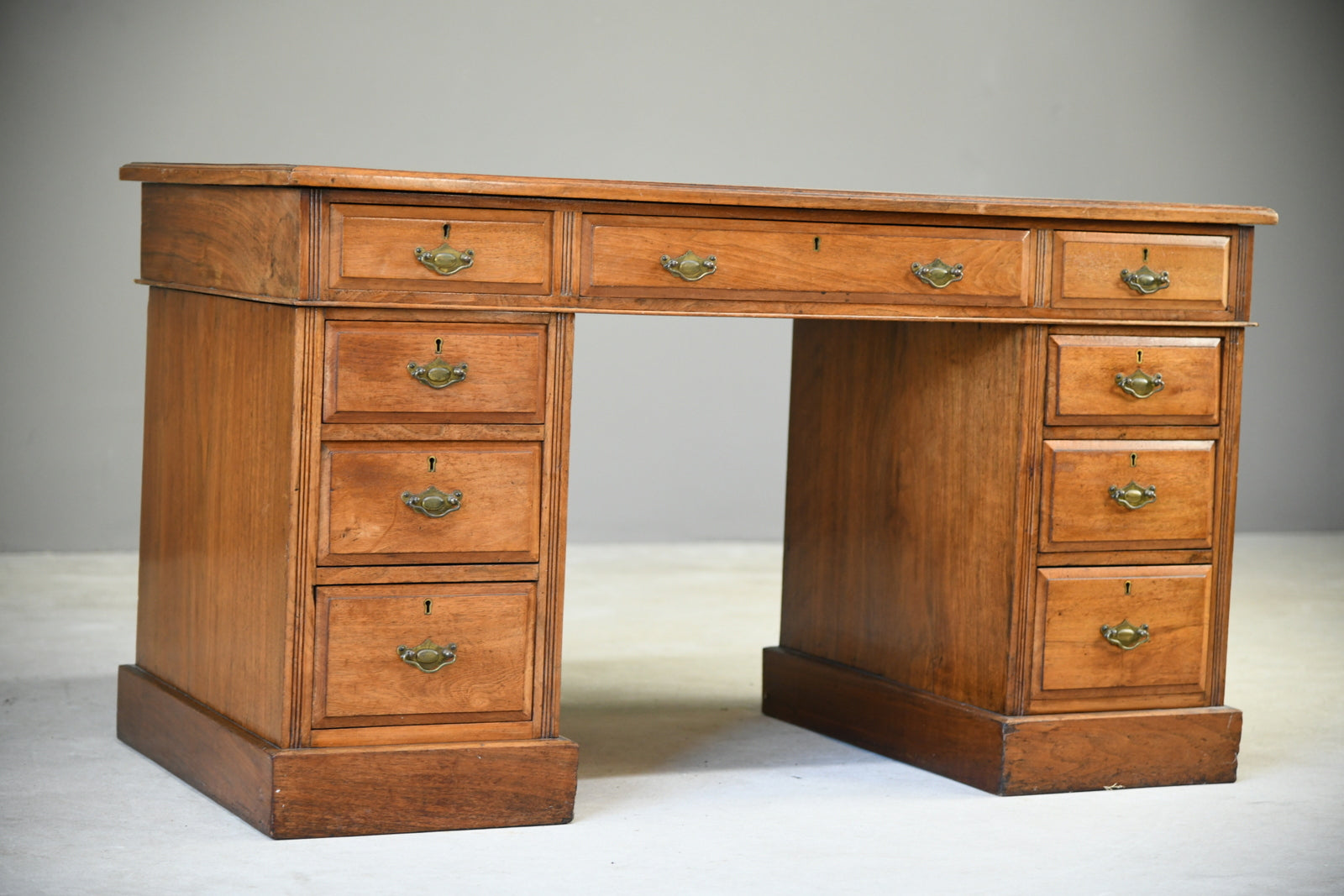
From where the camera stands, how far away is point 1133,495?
117 inches

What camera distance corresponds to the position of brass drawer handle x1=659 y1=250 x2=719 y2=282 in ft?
8.71

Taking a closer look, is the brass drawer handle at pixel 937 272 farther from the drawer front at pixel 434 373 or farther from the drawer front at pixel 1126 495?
the drawer front at pixel 434 373

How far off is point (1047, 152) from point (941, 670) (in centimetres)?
372

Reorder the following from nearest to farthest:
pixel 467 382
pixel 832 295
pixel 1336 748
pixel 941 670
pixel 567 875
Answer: pixel 567 875 < pixel 467 382 < pixel 832 295 < pixel 941 670 < pixel 1336 748

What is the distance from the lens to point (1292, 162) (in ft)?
21.9

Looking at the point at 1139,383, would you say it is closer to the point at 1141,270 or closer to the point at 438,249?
the point at 1141,270

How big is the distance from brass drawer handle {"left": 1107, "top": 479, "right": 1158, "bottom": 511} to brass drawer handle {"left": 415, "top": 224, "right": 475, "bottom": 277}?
3.81ft

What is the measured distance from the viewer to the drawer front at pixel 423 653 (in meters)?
2.54

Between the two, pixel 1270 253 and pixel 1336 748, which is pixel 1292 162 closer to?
pixel 1270 253

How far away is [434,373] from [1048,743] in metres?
1.20

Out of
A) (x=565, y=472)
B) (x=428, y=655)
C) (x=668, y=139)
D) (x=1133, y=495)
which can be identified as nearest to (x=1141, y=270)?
(x=1133, y=495)

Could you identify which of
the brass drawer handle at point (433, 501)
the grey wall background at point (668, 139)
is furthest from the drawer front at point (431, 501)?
the grey wall background at point (668, 139)

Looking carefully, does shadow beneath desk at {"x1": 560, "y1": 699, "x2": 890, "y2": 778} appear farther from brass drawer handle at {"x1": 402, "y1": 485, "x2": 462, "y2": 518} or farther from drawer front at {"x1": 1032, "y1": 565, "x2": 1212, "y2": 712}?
brass drawer handle at {"x1": 402, "y1": 485, "x2": 462, "y2": 518}

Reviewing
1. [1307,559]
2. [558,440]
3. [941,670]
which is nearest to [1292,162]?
[1307,559]
